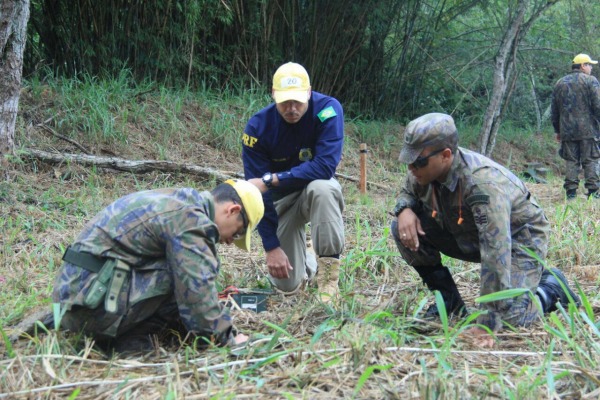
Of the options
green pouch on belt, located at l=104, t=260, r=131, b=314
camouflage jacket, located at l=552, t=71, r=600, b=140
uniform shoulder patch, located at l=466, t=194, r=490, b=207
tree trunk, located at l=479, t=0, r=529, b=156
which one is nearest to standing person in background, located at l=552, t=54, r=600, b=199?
camouflage jacket, located at l=552, t=71, r=600, b=140

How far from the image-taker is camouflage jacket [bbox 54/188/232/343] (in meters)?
2.76

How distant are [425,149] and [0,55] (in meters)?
4.27

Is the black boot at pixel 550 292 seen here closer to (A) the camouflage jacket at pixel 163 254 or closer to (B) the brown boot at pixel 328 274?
(B) the brown boot at pixel 328 274

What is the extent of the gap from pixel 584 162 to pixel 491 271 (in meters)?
6.13

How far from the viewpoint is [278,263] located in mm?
3875

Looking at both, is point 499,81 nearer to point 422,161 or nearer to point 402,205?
point 402,205

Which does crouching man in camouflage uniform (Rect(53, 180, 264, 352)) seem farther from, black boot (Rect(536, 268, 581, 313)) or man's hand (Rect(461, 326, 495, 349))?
black boot (Rect(536, 268, 581, 313))

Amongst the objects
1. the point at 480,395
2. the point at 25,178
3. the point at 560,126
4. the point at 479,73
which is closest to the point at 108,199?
the point at 25,178

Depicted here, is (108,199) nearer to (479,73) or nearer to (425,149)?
(425,149)

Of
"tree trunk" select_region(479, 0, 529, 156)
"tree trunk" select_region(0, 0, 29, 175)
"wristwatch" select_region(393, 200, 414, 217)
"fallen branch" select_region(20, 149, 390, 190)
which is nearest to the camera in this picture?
"wristwatch" select_region(393, 200, 414, 217)

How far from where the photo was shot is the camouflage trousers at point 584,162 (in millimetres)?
8547

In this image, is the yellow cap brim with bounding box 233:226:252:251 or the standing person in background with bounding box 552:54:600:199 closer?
the yellow cap brim with bounding box 233:226:252:251

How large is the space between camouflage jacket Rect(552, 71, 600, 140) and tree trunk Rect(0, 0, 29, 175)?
20.1ft

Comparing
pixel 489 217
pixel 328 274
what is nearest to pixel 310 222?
pixel 328 274
